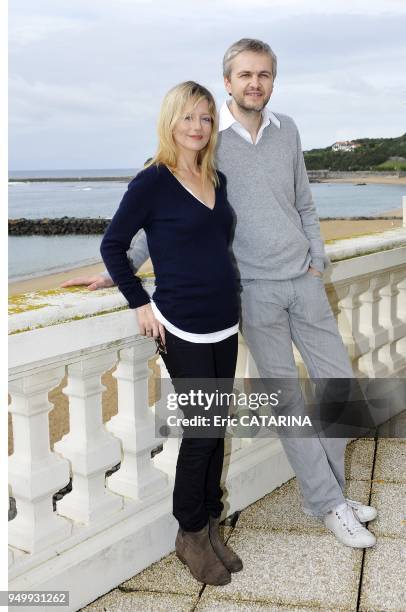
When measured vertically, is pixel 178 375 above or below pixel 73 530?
above

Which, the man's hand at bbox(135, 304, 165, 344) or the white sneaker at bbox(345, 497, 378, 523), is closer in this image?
the man's hand at bbox(135, 304, 165, 344)

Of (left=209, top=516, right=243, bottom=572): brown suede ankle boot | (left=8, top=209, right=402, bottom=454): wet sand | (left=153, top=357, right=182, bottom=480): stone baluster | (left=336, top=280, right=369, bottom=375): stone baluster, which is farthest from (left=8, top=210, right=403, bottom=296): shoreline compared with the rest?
(left=209, top=516, right=243, bottom=572): brown suede ankle boot

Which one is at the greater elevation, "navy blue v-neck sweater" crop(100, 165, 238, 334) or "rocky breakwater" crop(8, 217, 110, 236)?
"navy blue v-neck sweater" crop(100, 165, 238, 334)

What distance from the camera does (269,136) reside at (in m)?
3.21

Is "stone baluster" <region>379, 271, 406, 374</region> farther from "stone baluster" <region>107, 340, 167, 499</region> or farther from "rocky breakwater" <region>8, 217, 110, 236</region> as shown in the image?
"rocky breakwater" <region>8, 217, 110, 236</region>

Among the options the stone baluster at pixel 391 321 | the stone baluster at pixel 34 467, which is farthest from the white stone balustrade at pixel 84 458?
the stone baluster at pixel 391 321

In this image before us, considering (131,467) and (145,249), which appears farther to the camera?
(131,467)

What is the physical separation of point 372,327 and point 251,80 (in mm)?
2259

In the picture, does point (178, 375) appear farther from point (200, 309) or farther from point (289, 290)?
point (289, 290)

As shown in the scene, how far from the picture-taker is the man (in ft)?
10.2

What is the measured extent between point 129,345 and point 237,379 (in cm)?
99

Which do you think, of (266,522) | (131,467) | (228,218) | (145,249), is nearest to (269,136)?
(228,218)

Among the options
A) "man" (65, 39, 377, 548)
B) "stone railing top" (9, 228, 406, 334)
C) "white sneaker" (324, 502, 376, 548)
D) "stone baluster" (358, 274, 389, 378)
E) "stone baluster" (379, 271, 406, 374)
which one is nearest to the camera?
"stone railing top" (9, 228, 406, 334)

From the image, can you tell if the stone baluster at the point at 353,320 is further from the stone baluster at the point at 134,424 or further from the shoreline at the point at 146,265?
the shoreline at the point at 146,265
